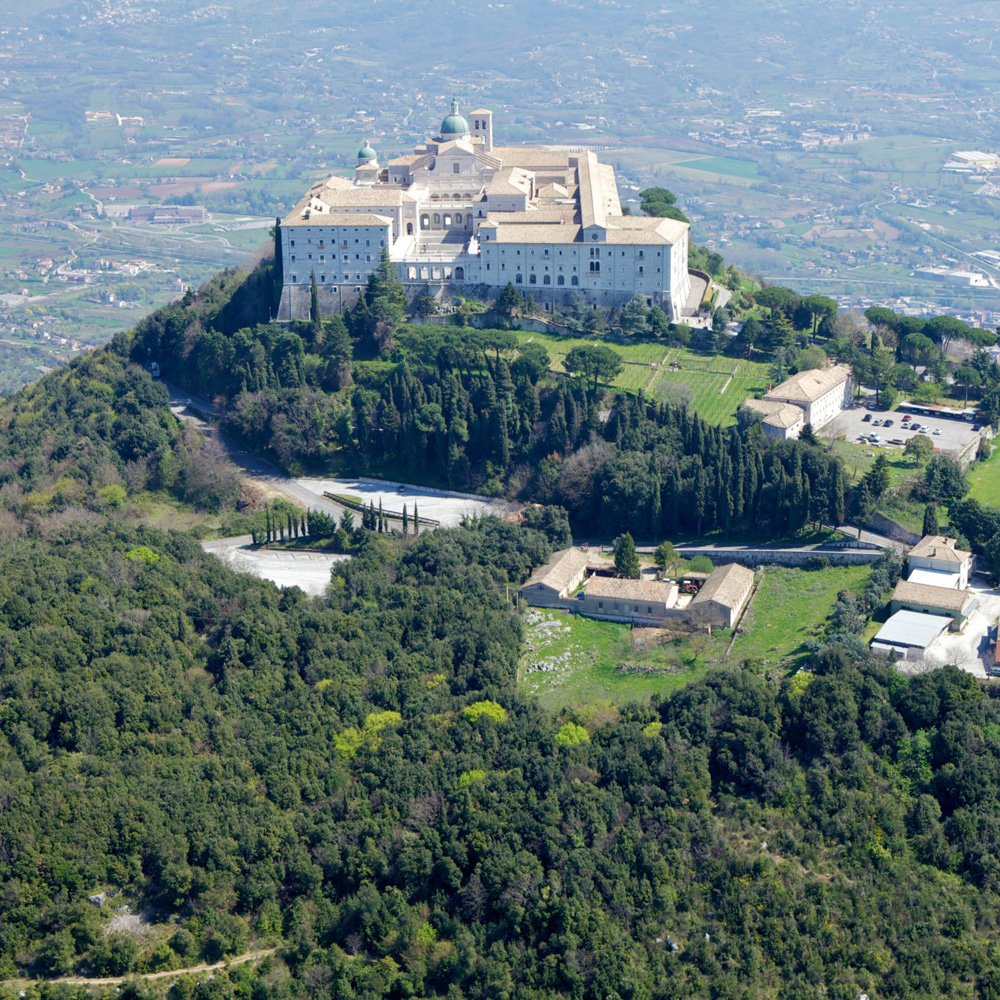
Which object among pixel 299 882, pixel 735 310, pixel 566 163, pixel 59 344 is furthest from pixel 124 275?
pixel 299 882

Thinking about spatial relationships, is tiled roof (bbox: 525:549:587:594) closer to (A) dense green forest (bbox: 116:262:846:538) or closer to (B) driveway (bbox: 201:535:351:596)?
(A) dense green forest (bbox: 116:262:846:538)

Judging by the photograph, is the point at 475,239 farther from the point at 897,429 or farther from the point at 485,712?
the point at 485,712

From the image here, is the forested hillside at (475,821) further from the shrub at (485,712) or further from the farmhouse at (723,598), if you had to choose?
the farmhouse at (723,598)

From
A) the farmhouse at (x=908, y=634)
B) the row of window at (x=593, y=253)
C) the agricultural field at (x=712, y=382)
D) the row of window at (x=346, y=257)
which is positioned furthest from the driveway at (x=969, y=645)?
the row of window at (x=346, y=257)

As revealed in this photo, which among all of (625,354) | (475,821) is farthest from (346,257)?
(475,821)

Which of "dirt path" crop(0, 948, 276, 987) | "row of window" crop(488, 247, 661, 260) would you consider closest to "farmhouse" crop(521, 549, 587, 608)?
"dirt path" crop(0, 948, 276, 987)

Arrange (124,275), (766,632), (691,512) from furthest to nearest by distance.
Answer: (124,275)
(691,512)
(766,632)

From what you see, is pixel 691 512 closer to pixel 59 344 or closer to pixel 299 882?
pixel 299 882
